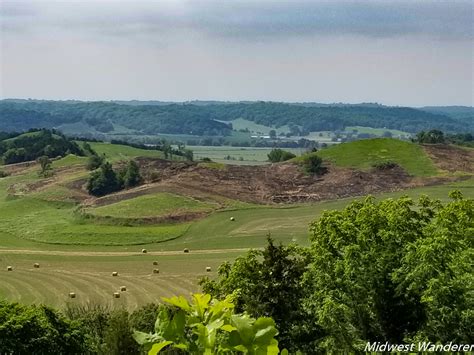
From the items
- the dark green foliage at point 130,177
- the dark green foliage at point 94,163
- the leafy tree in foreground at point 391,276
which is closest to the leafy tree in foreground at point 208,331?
the leafy tree in foreground at point 391,276

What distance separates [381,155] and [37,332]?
245 feet

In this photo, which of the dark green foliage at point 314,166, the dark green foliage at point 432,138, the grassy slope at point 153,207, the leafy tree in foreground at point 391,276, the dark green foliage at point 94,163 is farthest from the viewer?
the dark green foliage at point 432,138

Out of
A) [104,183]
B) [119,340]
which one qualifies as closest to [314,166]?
[104,183]

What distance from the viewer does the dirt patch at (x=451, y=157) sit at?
8838 centimetres

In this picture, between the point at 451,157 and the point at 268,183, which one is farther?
the point at 451,157

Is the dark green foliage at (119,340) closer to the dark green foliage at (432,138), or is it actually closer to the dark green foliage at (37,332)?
the dark green foliage at (37,332)

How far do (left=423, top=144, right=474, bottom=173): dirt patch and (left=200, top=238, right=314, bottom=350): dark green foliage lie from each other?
66.5 metres

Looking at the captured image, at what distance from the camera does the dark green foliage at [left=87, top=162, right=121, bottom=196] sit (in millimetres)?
89312

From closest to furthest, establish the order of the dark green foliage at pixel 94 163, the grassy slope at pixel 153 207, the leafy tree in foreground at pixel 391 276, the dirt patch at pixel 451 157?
1. the leafy tree in foreground at pixel 391 276
2. the grassy slope at pixel 153 207
3. the dirt patch at pixel 451 157
4. the dark green foliage at pixel 94 163

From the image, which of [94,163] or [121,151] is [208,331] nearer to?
[94,163]

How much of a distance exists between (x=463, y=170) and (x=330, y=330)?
2795 inches

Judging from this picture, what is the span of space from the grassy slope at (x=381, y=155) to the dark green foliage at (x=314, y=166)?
11.7 ft

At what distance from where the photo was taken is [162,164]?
3844 inches

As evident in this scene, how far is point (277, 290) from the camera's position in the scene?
85.7 feet
